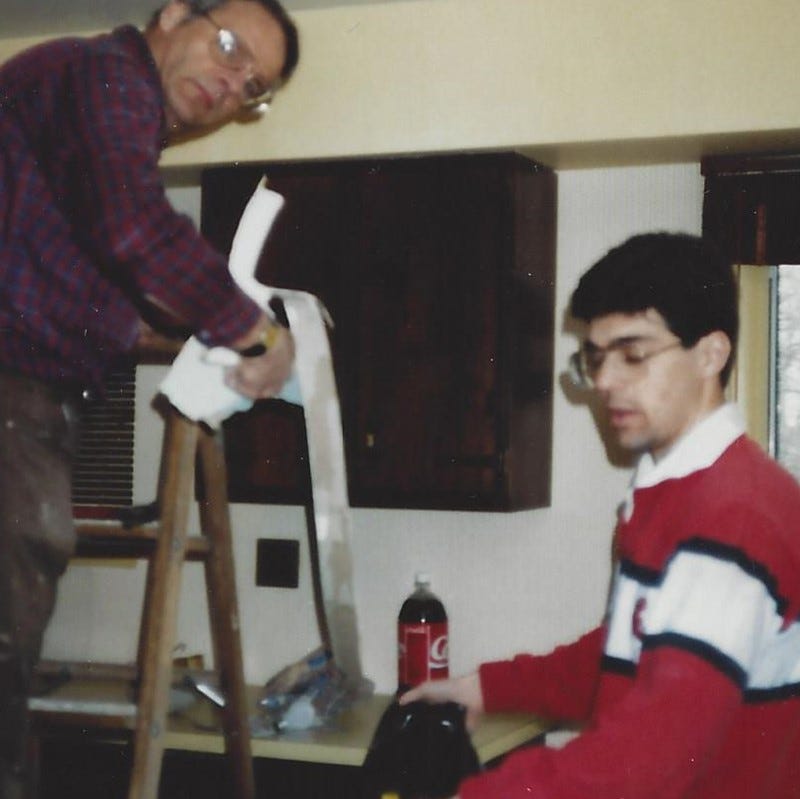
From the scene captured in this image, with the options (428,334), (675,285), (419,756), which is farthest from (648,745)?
(428,334)

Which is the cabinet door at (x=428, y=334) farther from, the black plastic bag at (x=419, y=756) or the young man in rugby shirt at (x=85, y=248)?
the black plastic bag at (x=419, y=756)

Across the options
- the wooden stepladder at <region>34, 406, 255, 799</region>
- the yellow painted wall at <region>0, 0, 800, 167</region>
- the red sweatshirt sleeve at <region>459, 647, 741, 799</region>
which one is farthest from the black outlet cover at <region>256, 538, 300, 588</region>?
the red sweatshirt sleeve at <region>459, 647, 741, 799</region>

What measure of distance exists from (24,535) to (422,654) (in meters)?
1.07

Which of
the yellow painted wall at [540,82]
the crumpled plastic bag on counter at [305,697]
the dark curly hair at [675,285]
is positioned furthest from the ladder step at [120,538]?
the yellow painted wall at [540,82]

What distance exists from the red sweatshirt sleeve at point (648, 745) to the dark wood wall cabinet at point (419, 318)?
106 centimetres

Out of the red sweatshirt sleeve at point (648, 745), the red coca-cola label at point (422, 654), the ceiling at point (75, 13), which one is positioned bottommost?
the red coca-cola label at point (422, 654)

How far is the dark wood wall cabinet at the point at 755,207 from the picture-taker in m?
2.27

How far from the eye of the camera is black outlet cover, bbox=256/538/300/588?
2.64 m

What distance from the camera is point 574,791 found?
1147mm

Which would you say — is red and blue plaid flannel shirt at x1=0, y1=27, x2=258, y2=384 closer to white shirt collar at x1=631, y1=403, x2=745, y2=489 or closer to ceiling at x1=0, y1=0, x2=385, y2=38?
white shirt collar at x1=631, y1=403, x2=745, y2=489

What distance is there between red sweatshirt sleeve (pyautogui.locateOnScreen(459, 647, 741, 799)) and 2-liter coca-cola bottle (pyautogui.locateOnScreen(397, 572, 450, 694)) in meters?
1.22

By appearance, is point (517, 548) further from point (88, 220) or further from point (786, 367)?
point (88, 220)

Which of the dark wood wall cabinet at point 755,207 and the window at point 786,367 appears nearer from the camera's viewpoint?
the dark wood wall cabinet at point 755,207

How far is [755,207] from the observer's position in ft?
7.50
